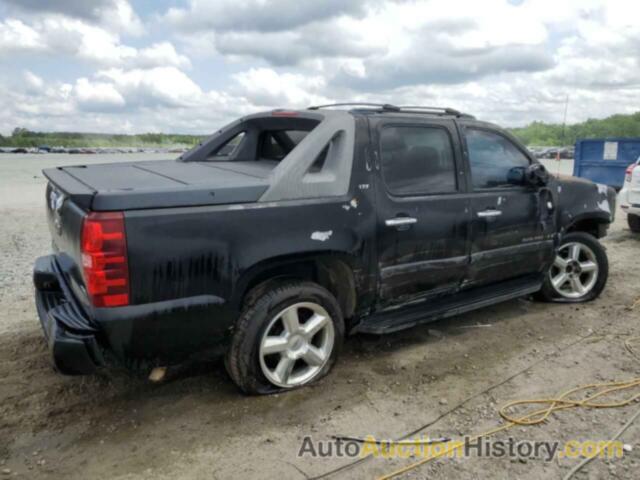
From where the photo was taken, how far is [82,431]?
2.99 meters

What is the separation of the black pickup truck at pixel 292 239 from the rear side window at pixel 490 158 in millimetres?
15

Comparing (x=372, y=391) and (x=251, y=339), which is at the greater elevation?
(x=251, y=339)

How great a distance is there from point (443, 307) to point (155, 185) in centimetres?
239

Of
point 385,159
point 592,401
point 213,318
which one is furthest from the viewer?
point 385,159

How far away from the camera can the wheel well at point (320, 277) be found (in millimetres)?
3268

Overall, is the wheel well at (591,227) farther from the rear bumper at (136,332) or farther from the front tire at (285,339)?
the rear bumper at (136,332)

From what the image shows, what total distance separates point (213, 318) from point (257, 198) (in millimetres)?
738

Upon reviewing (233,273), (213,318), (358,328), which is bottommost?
(358,328)

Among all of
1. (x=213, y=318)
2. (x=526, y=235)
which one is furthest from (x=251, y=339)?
(x=526, y=235)

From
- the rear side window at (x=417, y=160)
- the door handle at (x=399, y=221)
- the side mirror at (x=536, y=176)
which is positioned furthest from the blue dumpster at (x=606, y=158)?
the door handle at (x=399, y=221)

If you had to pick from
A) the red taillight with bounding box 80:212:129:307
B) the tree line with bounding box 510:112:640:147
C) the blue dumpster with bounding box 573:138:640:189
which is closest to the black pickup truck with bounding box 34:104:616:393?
the red taillight with bounding box 80:212:129:307

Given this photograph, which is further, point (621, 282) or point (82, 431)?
point (621, 282)

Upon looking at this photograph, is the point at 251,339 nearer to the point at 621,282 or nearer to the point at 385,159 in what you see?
the point at 385,159

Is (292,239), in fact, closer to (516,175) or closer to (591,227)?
(516,175)
